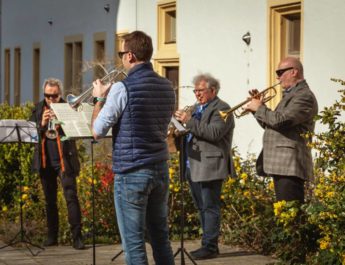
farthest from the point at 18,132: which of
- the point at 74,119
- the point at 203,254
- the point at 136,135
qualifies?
the point at 136,135

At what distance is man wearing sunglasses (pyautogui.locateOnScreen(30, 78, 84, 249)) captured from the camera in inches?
431

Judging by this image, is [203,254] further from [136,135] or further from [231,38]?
[231,38]

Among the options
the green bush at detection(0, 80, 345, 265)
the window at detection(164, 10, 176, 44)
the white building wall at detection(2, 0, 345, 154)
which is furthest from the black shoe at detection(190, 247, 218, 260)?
the window at detection(164, 10, 176, 44)

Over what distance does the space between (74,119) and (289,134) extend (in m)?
1.81

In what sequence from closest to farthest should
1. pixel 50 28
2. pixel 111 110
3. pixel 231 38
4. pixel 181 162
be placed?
pixel 111 110 → pixel 181 162 → pixel 231 38 → pixel 50 28

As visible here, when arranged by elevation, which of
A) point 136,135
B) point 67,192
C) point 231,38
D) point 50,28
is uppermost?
point 50,28

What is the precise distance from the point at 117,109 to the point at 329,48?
5.00 m

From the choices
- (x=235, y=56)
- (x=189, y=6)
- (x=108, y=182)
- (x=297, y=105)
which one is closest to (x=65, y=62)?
(x=189, y=6)

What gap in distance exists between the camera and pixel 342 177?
Answer: 776 centimetres

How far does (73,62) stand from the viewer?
2188 cm

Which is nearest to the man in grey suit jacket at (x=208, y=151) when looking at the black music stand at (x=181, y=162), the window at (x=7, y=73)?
the black music stand at (x=181, y=162)

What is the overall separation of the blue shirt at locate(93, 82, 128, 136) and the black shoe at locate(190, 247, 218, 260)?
3.13 metres

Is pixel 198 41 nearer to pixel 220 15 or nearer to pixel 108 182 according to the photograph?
pixel 220 15

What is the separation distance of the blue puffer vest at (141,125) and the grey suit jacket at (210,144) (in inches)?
98.0
